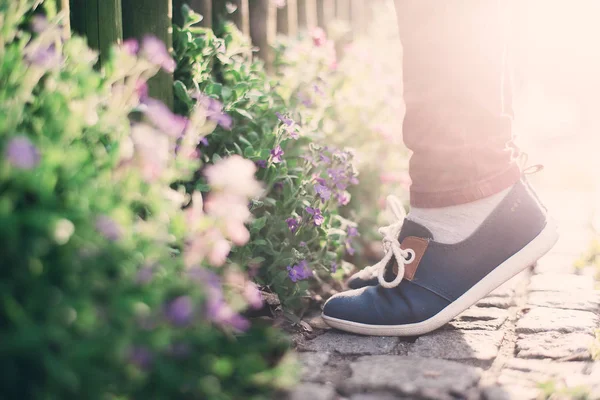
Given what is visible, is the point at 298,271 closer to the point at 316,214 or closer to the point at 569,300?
the point at 316,214

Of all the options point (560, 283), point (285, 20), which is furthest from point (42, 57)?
point (285, 20)

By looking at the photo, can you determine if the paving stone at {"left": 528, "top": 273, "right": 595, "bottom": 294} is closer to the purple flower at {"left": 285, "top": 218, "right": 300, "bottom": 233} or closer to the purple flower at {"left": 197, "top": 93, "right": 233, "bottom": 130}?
the purple flower at {"left": 285, "top": 218, "right": 300, "bottom": 233}

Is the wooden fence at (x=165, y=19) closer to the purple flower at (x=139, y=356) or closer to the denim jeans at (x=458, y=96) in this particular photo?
the denim jeans at (x=458, y=96)

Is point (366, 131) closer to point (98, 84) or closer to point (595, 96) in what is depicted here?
point (98, 84)

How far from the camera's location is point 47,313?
0.98 metres

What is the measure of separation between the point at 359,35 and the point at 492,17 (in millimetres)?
2525

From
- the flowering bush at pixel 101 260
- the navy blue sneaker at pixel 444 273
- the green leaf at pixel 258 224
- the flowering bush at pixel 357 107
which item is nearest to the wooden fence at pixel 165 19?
the flowering bush at pixel 357 107

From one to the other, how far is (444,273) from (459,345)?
192mm

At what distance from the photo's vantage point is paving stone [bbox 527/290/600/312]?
201cm

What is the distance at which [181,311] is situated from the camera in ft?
3.46

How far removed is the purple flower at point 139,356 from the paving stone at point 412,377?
51 cm

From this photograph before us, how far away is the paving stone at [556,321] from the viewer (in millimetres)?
1816

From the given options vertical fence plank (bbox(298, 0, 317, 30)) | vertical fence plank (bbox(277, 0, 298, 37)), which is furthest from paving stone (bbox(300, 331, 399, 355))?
vertical fence plank (bbox(298, 0, 317, 30))

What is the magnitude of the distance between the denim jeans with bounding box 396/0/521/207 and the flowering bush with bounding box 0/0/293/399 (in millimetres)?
778
